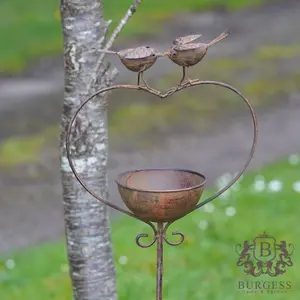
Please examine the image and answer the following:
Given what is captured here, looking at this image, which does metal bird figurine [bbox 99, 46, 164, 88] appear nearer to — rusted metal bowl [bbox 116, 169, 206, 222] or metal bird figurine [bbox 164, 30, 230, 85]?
metal bird figurine [bbox 164, 30, 230, 85]

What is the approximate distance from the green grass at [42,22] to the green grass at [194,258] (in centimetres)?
743

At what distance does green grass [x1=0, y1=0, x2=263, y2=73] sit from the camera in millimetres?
13625

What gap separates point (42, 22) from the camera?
51.4ft

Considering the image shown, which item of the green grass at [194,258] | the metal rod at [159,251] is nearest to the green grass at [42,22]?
the green grass at [194,258]

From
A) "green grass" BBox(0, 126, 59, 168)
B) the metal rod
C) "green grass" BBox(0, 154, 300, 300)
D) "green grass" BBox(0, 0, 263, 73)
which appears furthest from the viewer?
"green grass" BBox(0, 0, 263, 73)

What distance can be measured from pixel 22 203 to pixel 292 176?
2.38m

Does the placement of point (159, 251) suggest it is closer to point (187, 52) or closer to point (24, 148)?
point (187, 52)

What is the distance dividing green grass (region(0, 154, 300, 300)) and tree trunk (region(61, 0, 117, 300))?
3.19 ft

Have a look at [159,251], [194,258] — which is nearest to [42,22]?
[194,258]

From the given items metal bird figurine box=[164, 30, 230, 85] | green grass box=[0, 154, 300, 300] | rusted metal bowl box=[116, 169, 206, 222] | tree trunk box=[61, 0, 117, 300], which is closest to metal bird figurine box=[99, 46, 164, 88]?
metal bird figurine box=[164, 30, 230, 85]

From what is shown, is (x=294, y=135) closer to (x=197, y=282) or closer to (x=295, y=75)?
(x=295, y=75)

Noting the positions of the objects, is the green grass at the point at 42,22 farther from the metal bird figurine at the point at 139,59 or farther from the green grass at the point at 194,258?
the metal bird figurine at the point at 139,59

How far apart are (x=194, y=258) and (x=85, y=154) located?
1.87 metres

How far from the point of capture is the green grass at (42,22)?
13.6 metres
